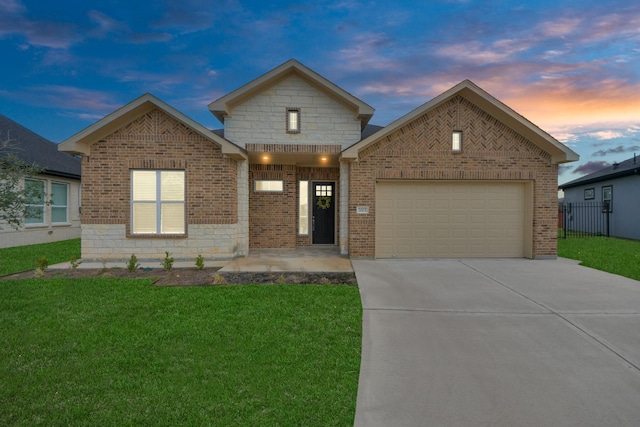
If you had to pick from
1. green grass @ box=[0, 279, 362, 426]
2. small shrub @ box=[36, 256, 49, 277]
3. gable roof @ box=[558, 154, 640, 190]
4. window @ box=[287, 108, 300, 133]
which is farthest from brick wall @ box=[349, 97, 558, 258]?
gable roof @ box=[558, 154, 640, 190]

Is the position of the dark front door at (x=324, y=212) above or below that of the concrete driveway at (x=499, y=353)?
above

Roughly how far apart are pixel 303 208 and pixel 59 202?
13333 millimetres

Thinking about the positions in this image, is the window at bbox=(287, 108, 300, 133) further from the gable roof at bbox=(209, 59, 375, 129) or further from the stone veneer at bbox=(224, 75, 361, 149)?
the gable roof at bbox=(209, 59, 375, 129)

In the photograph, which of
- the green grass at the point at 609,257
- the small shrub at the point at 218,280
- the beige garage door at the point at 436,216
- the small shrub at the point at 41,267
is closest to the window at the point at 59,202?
the small shrub at the point at 41,267

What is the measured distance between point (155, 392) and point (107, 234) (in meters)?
8.61

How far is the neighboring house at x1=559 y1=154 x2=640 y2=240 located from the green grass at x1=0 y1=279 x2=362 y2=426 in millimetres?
20614

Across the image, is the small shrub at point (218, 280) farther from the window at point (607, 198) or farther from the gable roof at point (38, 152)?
the window at point (607, 198)

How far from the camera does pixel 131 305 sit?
5.64 metres

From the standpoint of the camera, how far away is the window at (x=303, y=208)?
12906mm

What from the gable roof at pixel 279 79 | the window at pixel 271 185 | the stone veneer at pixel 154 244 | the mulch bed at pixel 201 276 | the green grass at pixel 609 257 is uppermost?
the gable roof at pixel 279 79

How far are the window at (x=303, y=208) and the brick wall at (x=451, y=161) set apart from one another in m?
3.05

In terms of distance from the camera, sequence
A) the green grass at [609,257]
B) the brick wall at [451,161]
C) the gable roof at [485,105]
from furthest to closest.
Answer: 1. the brick wall at [451,161]
2. the gable roof at [485,105]
3. the green grass at [609,257]

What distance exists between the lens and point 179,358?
12.2 ft

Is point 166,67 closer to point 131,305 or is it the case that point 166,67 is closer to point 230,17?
point 230,17
